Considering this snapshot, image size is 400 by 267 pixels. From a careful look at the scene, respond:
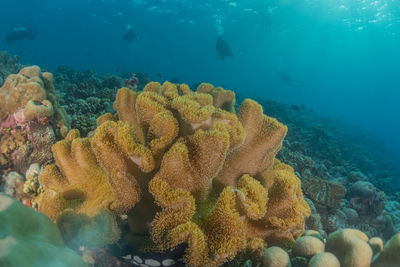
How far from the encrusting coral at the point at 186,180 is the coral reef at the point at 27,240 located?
359 millimetres

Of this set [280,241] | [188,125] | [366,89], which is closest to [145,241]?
[188,125]

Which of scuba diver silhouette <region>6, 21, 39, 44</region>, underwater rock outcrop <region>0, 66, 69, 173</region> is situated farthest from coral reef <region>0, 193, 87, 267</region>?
scuba diver silhouette <region>6, 21, 39, 44</region>

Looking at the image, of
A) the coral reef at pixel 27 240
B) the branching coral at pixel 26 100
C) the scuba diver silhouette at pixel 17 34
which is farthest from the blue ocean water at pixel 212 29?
the coral reef at pixel 27 240

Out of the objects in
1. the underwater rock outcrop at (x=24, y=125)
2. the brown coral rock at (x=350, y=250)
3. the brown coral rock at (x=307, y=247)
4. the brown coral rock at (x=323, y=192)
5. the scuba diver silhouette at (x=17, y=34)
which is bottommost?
the scuba diver silhouette at (x=17, y=34)

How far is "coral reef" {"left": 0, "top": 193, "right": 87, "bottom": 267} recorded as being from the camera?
1247 mm

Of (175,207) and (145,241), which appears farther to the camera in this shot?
(145,241)

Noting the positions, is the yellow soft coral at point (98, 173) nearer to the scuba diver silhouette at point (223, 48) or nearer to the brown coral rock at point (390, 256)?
the brown coral rock at point (390, 256)

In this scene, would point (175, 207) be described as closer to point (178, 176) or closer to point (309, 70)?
point (178, 176)

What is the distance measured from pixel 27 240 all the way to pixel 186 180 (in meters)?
1.19

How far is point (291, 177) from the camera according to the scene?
6.98 feet

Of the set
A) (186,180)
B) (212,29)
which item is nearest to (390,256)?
(186,180)

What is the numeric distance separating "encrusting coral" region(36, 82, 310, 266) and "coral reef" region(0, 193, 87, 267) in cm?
36

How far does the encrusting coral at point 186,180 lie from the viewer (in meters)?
1.82

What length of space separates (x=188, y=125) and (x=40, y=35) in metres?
124
